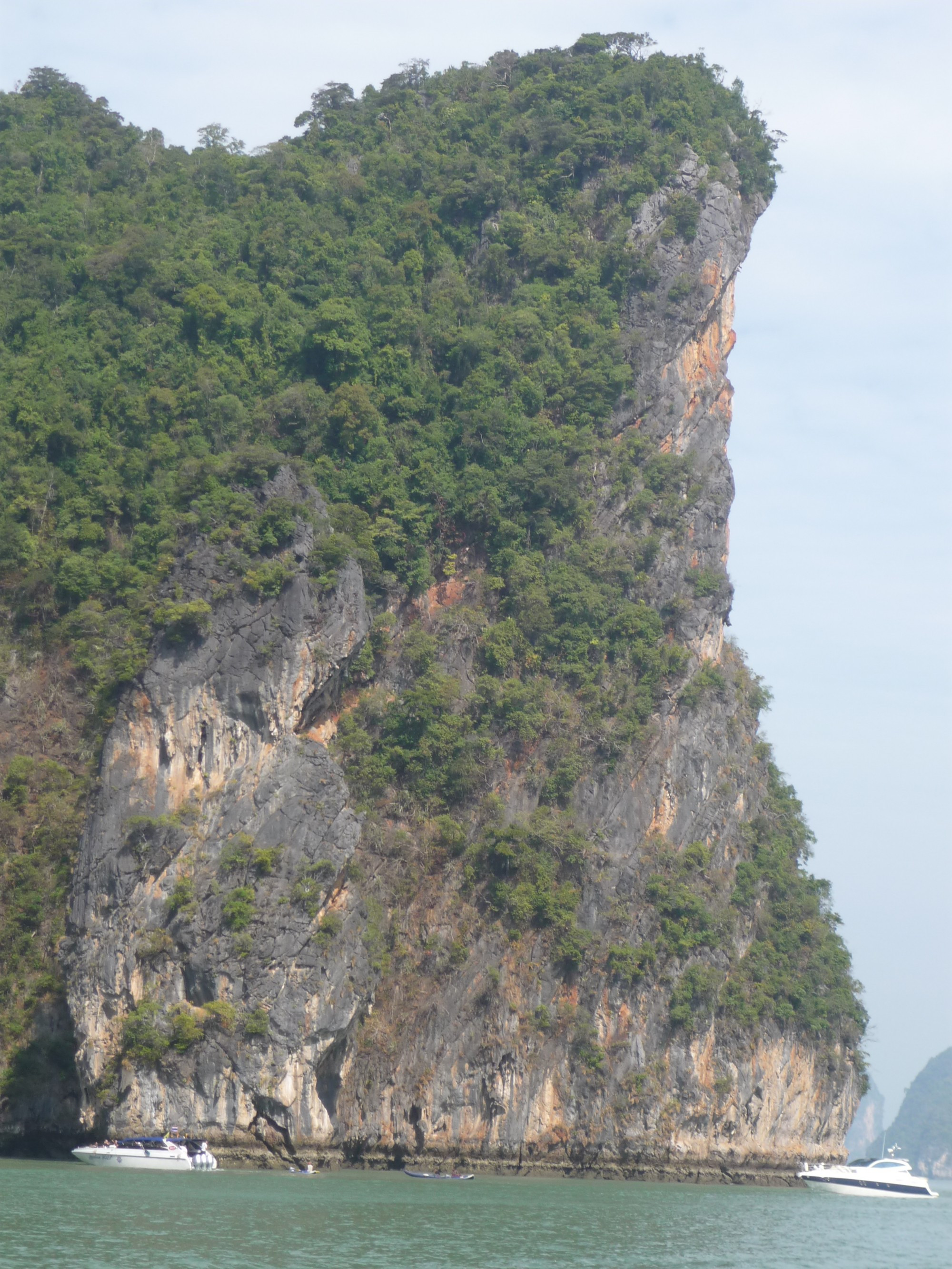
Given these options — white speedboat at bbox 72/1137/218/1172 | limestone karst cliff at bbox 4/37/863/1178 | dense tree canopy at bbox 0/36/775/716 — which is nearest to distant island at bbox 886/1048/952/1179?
limestone karst cliff at bbox 4/37/863/1178

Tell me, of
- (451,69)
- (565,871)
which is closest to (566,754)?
(565,871)

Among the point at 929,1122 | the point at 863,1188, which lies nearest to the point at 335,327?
the point at 863,1188

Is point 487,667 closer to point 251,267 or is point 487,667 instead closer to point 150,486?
point 150,486

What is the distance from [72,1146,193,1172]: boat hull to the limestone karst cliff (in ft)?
2.99

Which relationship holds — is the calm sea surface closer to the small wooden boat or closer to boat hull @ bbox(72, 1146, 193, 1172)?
the small wooden boat

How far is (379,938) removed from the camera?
3978 cm

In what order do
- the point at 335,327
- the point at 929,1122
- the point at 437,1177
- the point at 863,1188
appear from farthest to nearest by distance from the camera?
the point at 929,1122 → the point at 335,327 → the point at 863,1188 → the point at 437,1177

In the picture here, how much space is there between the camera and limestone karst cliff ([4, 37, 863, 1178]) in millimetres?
37312

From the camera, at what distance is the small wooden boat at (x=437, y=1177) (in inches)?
1469

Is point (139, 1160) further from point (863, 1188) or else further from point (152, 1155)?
point (863, 1188)

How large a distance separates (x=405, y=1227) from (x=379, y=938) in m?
13.2

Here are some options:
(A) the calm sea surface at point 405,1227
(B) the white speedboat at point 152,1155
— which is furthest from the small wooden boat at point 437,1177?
(B) the white speedboat at point 152,1155

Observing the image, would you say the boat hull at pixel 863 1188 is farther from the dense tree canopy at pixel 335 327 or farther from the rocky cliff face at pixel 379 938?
the dense tree canopy at pixel 335 327

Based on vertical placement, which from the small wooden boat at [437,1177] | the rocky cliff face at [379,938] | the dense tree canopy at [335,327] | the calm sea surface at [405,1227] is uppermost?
the dense tree canopy at [335,327]
